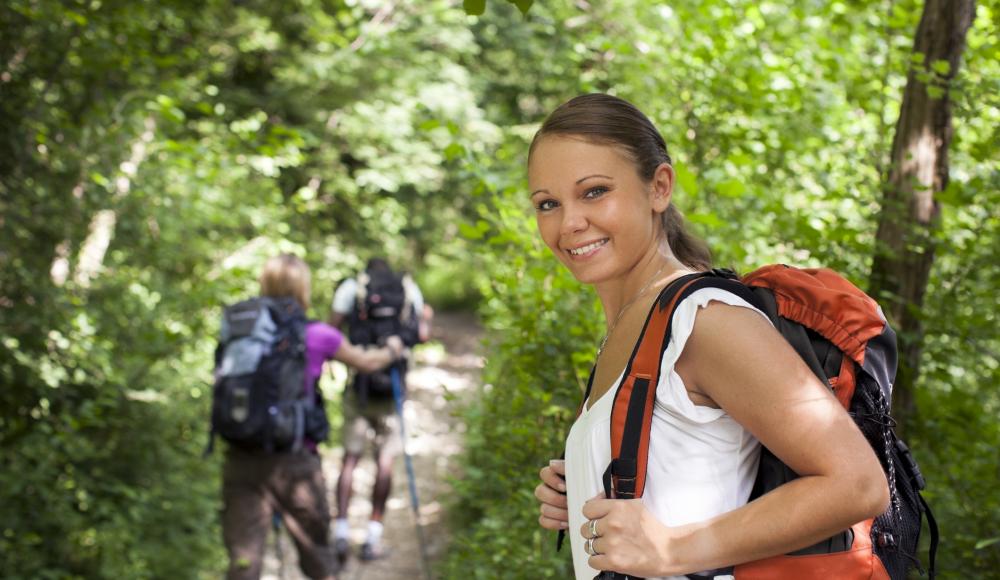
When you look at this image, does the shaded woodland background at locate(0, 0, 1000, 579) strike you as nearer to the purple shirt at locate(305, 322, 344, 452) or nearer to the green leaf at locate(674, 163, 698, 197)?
the green leaf at locate(674, 163, 698, 197)

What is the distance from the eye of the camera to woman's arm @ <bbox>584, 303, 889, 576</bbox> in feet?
4.28

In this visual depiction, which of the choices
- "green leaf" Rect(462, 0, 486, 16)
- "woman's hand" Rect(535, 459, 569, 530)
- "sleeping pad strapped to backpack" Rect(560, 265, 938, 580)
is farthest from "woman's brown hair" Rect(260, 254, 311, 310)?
"sleeping pad strapped to backpack" Rect(560, 265, 938, 580)

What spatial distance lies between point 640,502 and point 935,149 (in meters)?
2.71

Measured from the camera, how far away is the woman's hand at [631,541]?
1.41 m

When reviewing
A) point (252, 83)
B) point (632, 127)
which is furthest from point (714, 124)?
point (252, 83)

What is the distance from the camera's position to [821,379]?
1.38 meters

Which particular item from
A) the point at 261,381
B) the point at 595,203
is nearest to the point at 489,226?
the point at 261,381

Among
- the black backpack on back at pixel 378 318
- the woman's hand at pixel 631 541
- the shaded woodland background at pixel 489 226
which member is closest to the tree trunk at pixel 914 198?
the shaded woodland background at pixel 489 226

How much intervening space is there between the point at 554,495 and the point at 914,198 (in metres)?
2.42

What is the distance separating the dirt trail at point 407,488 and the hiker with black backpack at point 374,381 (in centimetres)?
22

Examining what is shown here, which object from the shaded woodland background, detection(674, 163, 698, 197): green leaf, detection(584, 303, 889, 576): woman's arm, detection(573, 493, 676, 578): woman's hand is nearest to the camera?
detection(584, 303, 889, 576): woman's arm

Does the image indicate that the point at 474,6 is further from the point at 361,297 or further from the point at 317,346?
the point at 361,297

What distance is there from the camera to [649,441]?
1.45 metres

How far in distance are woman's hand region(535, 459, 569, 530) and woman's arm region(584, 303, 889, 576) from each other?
0.46 m
